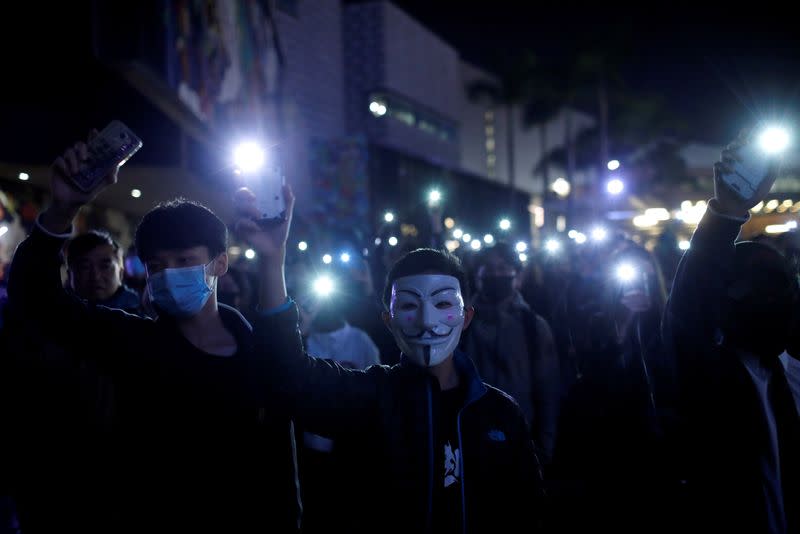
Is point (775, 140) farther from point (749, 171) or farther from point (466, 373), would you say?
point (466, 373)

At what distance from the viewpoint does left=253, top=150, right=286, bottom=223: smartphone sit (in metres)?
2.26

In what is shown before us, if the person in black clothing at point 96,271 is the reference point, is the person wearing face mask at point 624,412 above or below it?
below

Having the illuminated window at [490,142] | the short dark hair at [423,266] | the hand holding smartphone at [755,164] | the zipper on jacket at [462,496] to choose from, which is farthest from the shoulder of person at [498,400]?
the illuminated window at [490,142]

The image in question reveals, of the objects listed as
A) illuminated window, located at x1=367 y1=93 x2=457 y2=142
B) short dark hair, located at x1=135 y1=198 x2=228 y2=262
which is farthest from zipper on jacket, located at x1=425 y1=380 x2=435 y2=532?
illuminated window, located at x1=367 y1=93 x2=457 y2=142

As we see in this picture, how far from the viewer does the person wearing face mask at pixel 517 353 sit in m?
4.54

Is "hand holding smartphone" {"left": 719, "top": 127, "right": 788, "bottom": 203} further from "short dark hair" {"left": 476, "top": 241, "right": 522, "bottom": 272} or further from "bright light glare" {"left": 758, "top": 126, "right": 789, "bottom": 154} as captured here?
"short dark hair" {"left": 476, "top": 241, "right": 522, "bottom": 272}

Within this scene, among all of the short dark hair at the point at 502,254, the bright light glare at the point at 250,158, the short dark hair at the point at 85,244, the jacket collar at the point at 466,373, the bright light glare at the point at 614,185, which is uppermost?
the bright light glare at the point at 614,185

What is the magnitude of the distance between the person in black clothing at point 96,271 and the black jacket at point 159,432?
1310 mm

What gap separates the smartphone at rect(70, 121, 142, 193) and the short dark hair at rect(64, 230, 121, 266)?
1842mm

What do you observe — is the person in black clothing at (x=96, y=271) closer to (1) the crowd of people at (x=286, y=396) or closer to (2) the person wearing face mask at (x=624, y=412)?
(1) the crowd of people at (x=286, y=396)

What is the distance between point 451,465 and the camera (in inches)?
89.6

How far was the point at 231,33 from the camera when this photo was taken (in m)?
14.7

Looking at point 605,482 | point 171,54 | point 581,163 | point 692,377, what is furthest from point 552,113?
point 692,377

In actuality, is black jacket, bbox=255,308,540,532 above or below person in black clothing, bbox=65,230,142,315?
below
